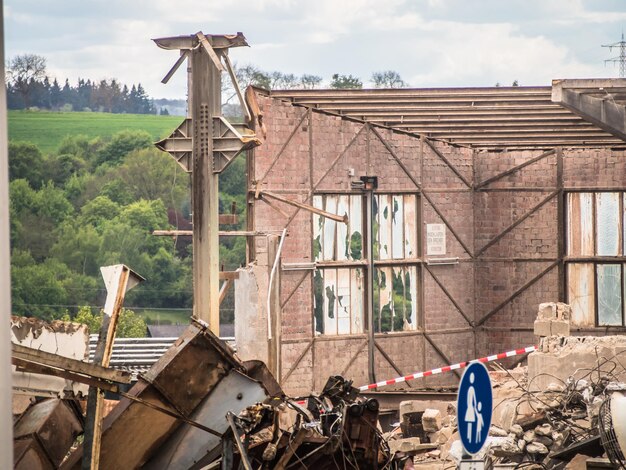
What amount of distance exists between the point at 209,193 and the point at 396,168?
33.8ft

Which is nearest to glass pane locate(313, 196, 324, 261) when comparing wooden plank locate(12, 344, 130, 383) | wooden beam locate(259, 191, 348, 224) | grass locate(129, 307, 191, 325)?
wooden beam locate(259, 191, 348, 224)

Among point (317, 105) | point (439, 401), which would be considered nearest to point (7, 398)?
point (439, 401)

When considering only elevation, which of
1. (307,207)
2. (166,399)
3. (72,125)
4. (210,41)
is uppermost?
(72,125)

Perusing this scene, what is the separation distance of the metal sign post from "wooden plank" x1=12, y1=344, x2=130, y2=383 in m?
3.42

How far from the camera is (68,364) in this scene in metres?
10.6

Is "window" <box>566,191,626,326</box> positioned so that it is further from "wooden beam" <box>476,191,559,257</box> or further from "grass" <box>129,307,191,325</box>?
"grass" <box>129,307,191,325</box>

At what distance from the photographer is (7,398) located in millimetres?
6078

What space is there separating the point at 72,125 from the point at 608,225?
191 ft

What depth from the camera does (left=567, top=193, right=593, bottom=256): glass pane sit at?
2647 centimetres

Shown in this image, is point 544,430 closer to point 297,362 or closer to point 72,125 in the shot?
point 297,362

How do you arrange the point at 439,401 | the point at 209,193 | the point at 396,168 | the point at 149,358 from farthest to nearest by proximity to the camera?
A: the point at 149,358, the point at 396,168, the point at 439,401, the point at 209,193

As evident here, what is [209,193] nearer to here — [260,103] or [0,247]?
[260,103]

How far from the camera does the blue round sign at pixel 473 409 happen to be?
8.55 m

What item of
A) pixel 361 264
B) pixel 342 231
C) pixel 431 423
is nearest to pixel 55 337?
pixel 431 423
